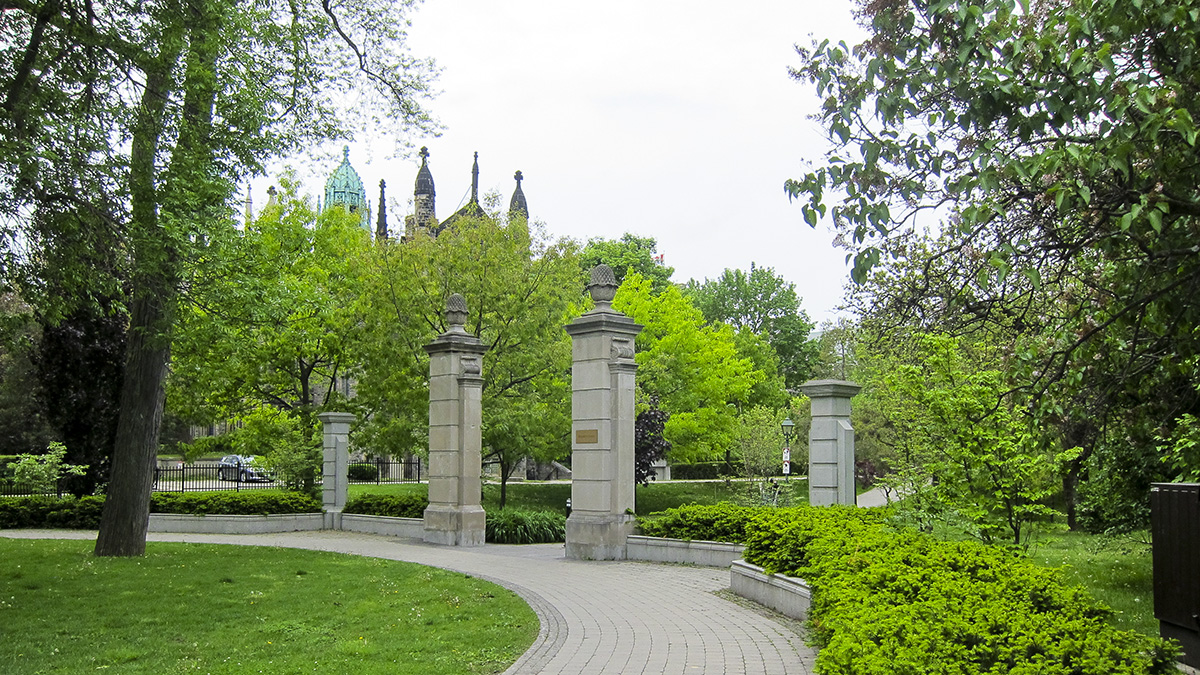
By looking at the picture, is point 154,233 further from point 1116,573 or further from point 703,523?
point 1116,573

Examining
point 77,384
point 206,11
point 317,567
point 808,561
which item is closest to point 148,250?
point 206,11

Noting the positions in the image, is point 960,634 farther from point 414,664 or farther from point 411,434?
point 411,434

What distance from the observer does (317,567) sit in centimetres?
1384

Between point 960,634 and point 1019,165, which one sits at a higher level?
point 1019,165

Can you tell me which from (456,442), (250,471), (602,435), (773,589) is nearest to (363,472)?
(250,471)

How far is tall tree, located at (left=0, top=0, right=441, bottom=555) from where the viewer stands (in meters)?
10.5

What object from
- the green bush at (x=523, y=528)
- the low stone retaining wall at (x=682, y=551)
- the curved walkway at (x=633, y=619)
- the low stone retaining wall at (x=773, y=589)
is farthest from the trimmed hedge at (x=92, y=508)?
the low stone retaining wall at (x=773, y=589)

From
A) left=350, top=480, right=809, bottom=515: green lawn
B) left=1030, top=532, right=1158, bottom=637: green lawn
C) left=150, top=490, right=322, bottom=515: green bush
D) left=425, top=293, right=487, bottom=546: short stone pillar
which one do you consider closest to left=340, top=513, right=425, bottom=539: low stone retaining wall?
left=425, top=293, right=487, bottom=546: short stone pillar

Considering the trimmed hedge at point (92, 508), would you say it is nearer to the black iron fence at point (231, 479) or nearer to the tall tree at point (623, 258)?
the black iron fence at point (231, 479)

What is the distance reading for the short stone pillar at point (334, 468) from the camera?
22.2 m

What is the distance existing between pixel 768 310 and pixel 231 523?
45.5m

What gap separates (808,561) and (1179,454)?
3.53 metres

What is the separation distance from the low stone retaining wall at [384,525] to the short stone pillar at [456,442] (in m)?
0.74

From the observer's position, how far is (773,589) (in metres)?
9.79
